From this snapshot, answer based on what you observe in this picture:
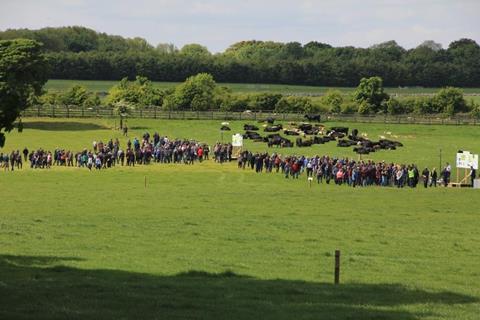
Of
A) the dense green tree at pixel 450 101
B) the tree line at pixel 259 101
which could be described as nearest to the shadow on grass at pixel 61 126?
the tree line at pixel 259 101

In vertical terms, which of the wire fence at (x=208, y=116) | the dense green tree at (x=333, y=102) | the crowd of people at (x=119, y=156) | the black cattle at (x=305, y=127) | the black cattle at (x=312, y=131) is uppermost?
the dense green tree at (x=333, y=102)

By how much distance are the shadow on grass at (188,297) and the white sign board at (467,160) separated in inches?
1195

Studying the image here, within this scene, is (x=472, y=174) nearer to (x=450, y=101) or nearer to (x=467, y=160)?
(x=467, y=160)

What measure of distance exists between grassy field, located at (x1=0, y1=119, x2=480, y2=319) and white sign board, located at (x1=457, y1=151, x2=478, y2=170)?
351cm

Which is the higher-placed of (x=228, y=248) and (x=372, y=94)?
(x=372, y=94)

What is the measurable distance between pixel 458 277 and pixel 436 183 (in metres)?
28.1

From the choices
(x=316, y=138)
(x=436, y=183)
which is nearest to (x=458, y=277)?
(x=436, y=183)

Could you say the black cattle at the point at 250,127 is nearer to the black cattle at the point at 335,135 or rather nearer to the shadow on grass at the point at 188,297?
the black cattle at the point at 335,135

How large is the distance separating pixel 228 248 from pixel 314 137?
158ft

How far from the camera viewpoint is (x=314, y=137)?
7231cm

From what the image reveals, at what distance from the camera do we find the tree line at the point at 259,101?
102750 millimetres

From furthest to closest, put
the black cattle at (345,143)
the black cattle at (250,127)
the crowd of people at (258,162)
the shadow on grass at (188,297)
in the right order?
1. the black cattle at (250,127)
2. the black cattle at (345,143)
3. the crowd of people at (258,162)
4. the shadow on grass at (188,297)

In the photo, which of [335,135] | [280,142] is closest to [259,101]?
[335,135]

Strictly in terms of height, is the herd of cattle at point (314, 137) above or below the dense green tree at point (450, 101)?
below
